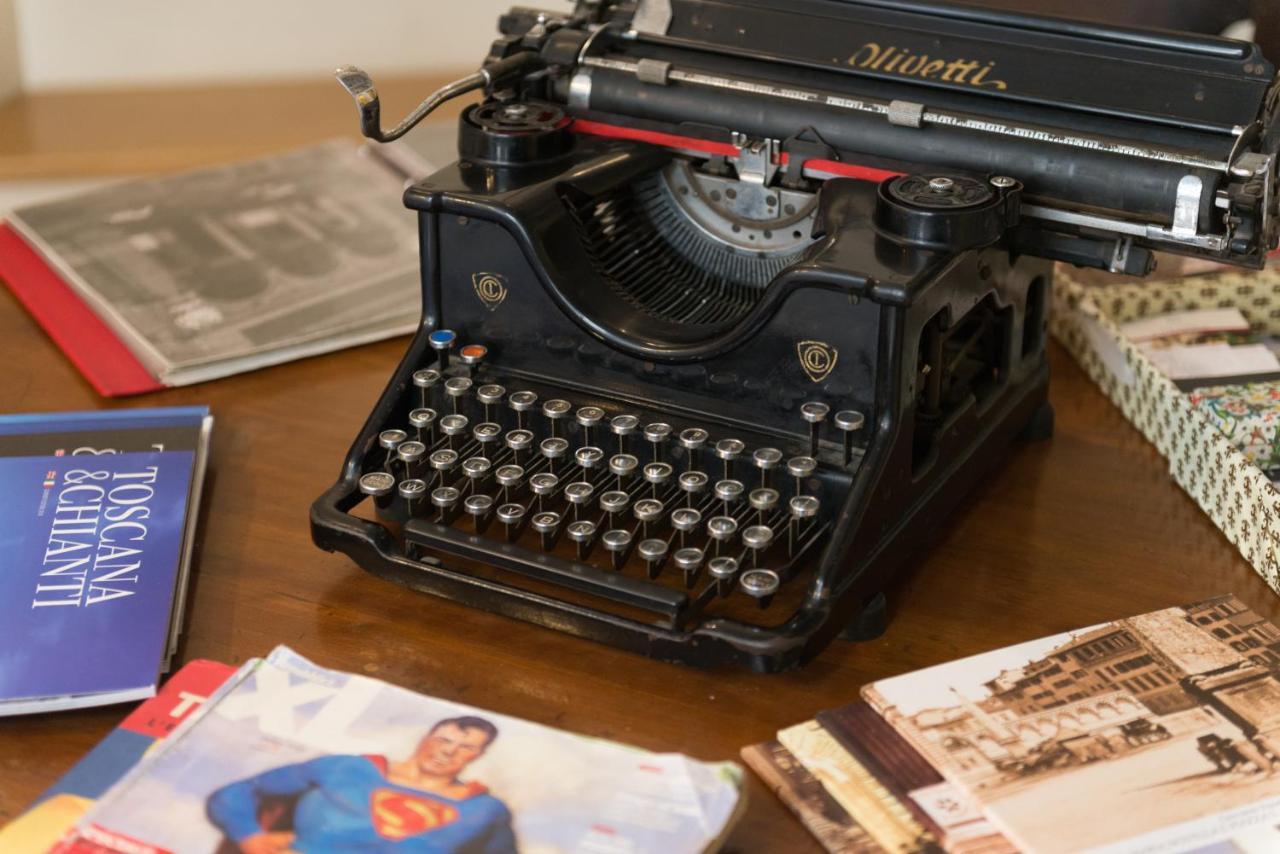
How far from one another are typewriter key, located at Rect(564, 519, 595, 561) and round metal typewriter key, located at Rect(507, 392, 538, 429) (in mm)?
173

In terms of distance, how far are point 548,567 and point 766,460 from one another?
25cm

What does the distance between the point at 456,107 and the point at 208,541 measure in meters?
2.04

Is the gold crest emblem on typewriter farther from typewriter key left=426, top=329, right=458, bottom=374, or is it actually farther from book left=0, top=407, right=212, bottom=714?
book left=0, top=407, right=212, bottom=714

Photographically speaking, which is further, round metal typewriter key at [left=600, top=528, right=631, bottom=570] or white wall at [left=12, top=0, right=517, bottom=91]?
white wall at [left=12, top=0, right=517, bottom=91]

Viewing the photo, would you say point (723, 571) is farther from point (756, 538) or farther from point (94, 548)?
point (94, 548)

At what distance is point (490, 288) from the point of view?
6.21 feet

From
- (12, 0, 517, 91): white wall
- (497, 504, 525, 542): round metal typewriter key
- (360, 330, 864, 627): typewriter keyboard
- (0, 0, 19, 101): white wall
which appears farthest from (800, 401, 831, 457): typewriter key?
(0, 0, 19, 101): white wall

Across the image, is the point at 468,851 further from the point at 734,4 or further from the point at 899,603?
the point at 734,4

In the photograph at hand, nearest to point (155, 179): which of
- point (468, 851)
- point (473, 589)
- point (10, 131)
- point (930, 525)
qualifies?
point (10, 131)

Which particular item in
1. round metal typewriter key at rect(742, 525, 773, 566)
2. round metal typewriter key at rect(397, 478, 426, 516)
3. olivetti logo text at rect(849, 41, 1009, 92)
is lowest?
round metal typewriter key at rect(397, 478, 426, 516)

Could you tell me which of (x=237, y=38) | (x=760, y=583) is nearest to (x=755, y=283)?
(x=760, y=583)

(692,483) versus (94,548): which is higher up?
(692,483)

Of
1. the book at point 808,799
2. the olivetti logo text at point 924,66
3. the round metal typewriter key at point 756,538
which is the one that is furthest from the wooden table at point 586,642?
the olivetti logo text at point 924,66

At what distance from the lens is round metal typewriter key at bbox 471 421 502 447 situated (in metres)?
1.81
